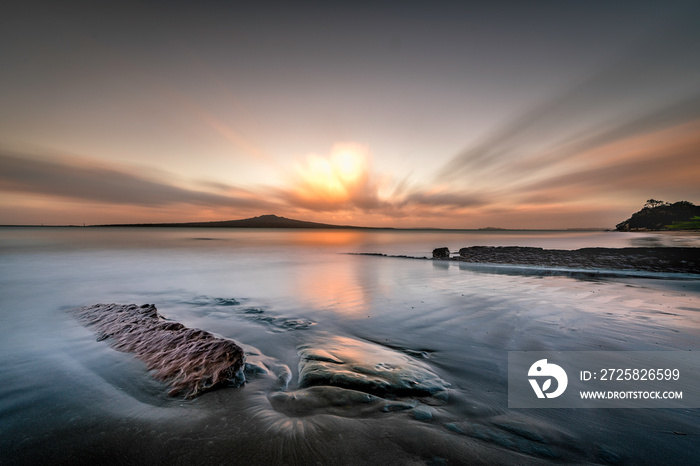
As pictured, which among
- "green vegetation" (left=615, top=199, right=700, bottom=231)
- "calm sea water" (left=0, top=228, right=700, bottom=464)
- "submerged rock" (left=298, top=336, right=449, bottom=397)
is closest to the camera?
"calm sea water" (left=0, top=228, right=700, bottom=464)

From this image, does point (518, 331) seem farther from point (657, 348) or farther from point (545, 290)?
point (545, 290)

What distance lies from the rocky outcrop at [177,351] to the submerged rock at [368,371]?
1.14 m

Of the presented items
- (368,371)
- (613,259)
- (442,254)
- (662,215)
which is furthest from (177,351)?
(662,215)

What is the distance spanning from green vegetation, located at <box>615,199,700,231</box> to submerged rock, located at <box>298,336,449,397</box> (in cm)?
7538

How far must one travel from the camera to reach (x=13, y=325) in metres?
6.69

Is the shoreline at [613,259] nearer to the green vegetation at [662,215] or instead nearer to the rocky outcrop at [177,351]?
the rocky outcrop at [177,351]

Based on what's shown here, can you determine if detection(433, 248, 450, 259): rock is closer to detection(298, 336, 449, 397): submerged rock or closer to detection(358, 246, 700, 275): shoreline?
detection(358, 246, 700, 275): shoreline

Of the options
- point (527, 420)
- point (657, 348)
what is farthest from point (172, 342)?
point (657, 348)

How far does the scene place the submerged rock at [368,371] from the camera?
368cm

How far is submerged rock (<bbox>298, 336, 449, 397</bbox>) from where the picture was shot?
3.68 metres

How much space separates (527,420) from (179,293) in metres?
12.5

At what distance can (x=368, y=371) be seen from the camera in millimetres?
4109

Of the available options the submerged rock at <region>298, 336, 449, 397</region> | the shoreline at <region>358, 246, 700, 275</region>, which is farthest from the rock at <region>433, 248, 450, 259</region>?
the submerged rock at <region>298, 336, 449, 397</region>

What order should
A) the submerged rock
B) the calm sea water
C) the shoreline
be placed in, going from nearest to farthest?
the calm sea water < the submerged rock < the shoreline
